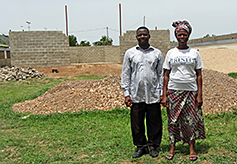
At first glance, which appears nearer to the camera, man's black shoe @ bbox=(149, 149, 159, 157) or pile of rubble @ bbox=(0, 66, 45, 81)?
man's black shoe @ bbox=(149, 149, 159, 157)

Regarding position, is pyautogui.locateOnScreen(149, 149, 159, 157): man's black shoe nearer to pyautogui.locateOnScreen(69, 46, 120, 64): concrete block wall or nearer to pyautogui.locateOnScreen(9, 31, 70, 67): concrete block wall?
pyautogui.locateOnScreen(9, 31, 70, 67): concrete block wall

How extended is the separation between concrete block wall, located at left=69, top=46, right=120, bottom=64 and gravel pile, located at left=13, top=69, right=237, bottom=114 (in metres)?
17.8

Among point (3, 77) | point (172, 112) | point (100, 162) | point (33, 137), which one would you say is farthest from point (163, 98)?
point (3, 77)

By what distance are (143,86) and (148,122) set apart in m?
0.56

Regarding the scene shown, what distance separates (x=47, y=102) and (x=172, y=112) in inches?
193

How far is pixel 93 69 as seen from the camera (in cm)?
2012

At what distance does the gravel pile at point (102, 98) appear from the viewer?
6.47 metres

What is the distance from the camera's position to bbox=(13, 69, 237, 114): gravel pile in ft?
21.2

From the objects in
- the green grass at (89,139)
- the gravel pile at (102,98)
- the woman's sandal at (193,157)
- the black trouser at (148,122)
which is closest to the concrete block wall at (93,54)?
the gravel pile at (102,98)

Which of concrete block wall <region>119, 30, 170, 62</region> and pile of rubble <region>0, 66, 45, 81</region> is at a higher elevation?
concrete block wall <region>119, 30, 170, 62</region>

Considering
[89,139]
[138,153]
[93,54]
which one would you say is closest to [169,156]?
[138,153]

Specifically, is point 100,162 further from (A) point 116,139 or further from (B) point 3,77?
(B) point 3,77

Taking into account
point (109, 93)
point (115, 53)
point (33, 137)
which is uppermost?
point (115, 53)

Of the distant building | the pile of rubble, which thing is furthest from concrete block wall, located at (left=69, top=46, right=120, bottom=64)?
the pile of rubble
